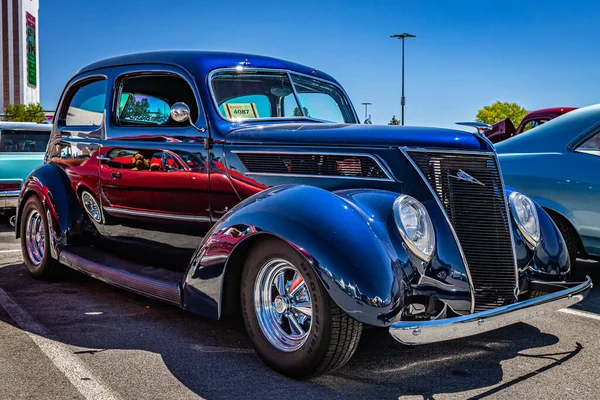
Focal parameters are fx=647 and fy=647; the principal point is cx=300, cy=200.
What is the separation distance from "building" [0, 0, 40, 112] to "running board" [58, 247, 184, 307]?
364ft

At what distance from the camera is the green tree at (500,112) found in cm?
7069

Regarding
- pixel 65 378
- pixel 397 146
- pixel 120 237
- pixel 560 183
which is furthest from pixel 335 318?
pixel 560 183

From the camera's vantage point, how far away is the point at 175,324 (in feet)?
14.4

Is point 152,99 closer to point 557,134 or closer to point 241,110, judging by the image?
point 241,110

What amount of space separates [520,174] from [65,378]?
4.20m

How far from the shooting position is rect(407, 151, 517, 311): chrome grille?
344 cm

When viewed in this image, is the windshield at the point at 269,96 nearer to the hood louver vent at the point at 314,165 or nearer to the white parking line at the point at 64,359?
the hood louver vent at the point at 314,165

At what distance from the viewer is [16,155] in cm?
1002

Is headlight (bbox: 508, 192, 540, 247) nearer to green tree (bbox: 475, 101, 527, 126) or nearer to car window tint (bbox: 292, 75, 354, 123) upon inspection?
car window tint (bbox: 292, 75, 354, 123)

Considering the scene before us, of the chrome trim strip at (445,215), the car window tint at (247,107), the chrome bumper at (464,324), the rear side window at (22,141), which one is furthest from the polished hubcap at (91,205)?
the rear side window at (22,141)

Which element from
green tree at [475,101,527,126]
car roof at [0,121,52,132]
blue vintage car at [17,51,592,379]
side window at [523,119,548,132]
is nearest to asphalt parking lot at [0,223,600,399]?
blue vintage car at [17,51,592,379]

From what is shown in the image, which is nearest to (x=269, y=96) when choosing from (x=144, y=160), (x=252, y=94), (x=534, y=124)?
(x=252, y=94)

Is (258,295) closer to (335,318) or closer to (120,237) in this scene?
(335,318)

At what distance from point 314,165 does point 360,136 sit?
0.33 m
